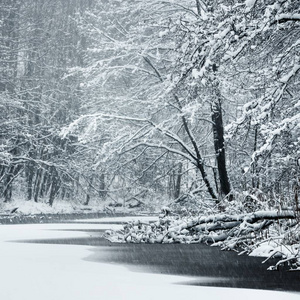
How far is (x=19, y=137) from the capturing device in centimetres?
2816

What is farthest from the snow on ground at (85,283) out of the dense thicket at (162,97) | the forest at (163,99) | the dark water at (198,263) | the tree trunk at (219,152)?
the tree trunk at (219,152)

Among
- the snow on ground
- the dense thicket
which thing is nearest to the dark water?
the snow on ground

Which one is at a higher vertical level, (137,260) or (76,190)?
(76,190)

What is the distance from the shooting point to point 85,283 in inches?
253

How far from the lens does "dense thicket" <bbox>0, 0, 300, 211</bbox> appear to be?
30.0 feet

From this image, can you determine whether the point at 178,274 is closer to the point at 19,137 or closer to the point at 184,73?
the point at 184,73

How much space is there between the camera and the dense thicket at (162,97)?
30.0ft

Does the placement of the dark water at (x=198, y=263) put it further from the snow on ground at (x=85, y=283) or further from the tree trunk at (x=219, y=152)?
the tree trunk at (x=219, y=152)

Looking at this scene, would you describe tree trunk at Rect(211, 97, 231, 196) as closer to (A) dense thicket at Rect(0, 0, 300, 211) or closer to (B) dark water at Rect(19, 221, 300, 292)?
(A) dense thicket at Rect(0, 0, 300, 211)

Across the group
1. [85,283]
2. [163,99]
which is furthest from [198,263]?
[163,99]

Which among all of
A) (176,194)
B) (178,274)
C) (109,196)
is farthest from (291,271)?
(109,196)

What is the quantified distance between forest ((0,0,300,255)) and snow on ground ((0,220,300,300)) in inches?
96.3

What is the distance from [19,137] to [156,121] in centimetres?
1015

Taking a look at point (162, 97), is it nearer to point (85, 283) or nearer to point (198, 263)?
point (198, 263)
